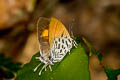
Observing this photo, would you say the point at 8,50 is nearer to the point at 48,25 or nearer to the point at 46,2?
the point at 46,2

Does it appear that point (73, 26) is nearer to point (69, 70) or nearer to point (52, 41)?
point (52, 41)

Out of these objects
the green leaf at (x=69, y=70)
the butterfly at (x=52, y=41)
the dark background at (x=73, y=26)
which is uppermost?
the dark background at (x=73, y=26)

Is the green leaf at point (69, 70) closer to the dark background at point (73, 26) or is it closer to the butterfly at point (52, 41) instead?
the butterfly at point (52, 41)

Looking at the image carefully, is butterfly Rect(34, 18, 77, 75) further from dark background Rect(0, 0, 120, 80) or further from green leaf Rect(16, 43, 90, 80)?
dark background Rect(0, 0, 120, 80)

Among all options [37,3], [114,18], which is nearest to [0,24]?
[37,3]

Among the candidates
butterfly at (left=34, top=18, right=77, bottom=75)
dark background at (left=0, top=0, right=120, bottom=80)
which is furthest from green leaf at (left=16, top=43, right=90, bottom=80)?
dark background at (left=0, top=0, right=120, bottom=80)

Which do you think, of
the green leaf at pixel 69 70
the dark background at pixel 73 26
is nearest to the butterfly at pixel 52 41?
the green leaf at pixel 69 70

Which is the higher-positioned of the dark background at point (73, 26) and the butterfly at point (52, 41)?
the dark background at point (73, 26)
